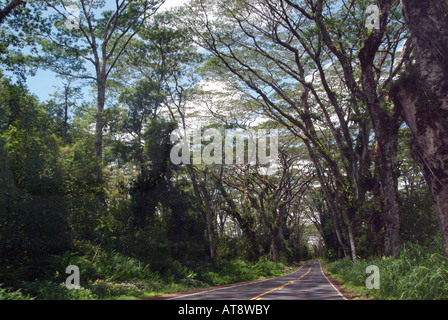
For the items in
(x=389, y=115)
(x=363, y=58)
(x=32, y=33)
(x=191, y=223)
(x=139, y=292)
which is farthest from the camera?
(x=191, y=223)

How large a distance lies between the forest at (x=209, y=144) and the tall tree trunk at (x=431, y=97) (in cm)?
3

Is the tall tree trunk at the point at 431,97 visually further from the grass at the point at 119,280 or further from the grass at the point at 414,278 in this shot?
the grass at the point at 119,280

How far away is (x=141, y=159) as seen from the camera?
1788 centimetres

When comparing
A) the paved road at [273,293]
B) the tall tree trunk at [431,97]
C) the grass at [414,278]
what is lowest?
the paved road at [273,293]

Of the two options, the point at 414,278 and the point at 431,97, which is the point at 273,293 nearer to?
the point at 414,278

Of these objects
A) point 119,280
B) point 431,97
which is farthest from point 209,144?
point 431,97

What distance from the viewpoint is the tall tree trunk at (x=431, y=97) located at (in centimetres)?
632

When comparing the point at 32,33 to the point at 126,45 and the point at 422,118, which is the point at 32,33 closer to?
the point at 126,45

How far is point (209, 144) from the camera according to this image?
22469 mm

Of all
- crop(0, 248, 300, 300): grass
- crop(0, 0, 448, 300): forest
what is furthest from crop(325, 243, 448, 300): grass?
crop(0, 248, 300, 300): grass

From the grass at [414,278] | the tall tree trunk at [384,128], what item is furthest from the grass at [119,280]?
the tall tree trunk at [384,128]

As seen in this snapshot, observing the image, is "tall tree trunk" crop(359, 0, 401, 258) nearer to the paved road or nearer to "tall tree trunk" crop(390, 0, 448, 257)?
"tall tree trunk" crop(390, 0, 448, 257)
